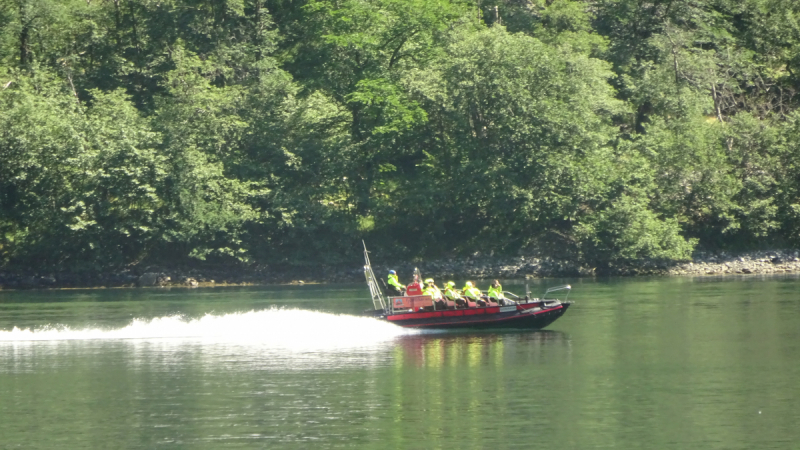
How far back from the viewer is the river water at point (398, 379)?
20.7m

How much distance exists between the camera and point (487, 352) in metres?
31.6

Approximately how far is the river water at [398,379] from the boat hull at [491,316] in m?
0.48

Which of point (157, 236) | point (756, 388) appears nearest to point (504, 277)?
point (157, 236)

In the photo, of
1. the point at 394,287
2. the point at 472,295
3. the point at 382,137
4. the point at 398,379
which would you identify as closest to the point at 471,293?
the point at 472,295

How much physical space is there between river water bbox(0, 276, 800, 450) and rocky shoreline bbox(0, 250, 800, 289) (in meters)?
16.1

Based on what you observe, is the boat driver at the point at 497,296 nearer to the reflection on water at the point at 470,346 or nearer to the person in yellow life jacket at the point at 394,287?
the reflection on water at the point at 470,346

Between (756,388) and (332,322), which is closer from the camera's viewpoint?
(756,388)

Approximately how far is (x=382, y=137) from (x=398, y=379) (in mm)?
38859

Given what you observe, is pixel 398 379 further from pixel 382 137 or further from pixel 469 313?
pixel 382 137

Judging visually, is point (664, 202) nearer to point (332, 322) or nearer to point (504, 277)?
point (504, 277)

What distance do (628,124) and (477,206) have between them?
12967 millimetres

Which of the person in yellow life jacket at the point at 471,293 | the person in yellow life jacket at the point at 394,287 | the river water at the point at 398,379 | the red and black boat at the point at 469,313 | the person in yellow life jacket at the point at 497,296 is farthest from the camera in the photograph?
the person in yellow life jacket at the point at 497,296

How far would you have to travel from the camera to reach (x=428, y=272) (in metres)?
62.7

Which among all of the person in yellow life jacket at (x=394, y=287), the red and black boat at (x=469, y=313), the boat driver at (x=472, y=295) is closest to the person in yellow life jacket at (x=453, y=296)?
the red and black boat at (x=469, y=313)
